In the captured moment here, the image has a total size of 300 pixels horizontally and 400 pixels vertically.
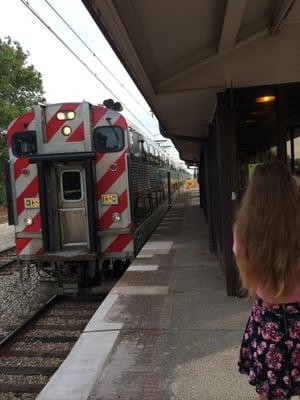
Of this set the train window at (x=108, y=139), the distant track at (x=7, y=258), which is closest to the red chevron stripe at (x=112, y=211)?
the train window at (x=108, y=139)

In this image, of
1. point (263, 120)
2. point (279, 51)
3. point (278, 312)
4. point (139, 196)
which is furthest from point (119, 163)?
point (278, 312)

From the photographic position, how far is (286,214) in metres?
2.21

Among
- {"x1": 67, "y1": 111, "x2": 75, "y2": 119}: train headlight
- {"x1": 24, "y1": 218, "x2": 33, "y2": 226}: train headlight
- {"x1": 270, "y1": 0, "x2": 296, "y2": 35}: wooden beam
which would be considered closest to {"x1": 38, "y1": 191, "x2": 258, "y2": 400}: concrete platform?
{"x1": 24, "y1": 218, "x2": 33, "y2": 226}: train headlight

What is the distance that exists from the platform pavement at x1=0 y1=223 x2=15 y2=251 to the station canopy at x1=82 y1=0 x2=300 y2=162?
9.38 metres

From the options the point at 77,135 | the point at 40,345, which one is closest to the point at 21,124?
the point at 77,135

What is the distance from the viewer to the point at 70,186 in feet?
26.7

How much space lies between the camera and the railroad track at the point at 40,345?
501 cm

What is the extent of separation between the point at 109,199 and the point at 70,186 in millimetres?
779

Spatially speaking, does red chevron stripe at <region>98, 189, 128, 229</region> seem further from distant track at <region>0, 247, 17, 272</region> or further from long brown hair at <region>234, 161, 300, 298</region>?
long brown hair at <region>234, 161, 300, 298</region>

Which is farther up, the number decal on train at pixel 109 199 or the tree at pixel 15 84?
the tree at pixel 15 84

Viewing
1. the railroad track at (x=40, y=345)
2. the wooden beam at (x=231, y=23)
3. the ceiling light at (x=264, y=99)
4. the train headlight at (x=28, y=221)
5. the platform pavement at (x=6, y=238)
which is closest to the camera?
the wooden beam at (x=231, y=23)

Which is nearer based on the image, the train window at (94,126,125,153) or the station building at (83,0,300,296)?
the station building at (83,0,300,296)

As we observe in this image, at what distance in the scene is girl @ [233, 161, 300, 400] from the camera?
2217 mm

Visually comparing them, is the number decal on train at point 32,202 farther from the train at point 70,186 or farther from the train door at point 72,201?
the train door at point 72,201
